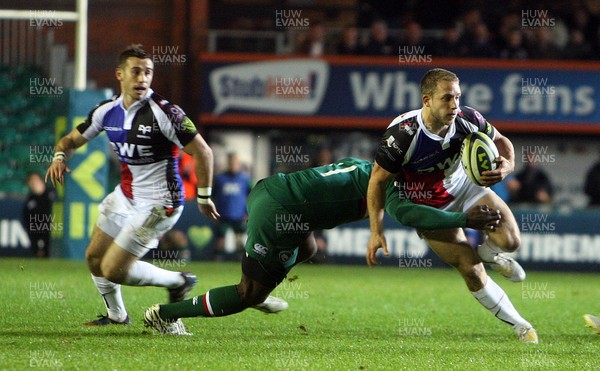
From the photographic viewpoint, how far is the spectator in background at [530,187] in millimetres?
16578

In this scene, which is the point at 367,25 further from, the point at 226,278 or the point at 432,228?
the point at 432,228

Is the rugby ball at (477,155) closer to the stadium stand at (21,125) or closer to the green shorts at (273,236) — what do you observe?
the green shorts at (273,236)

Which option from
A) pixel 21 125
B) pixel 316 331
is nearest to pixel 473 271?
pixel 316 331

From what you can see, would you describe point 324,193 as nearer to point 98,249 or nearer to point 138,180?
point 138,180

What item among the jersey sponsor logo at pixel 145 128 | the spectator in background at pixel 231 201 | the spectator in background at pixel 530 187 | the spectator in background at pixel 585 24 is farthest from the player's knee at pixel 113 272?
the spectator in background at pixel 585 24

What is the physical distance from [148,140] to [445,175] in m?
2.26

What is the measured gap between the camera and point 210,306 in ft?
22.7

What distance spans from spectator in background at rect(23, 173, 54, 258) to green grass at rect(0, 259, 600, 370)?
2.53 metres

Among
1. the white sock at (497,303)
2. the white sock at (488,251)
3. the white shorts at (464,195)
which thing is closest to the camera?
the white sock at (497,303)

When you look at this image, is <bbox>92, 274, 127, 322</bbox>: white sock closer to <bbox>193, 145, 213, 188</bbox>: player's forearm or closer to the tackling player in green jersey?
the tackling player in green jersey

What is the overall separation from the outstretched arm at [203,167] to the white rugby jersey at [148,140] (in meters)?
0.06

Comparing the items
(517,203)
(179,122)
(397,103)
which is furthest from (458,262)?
(397,103)

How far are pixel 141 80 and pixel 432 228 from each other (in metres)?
2.51

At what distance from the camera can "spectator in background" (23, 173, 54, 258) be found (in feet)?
49.0
